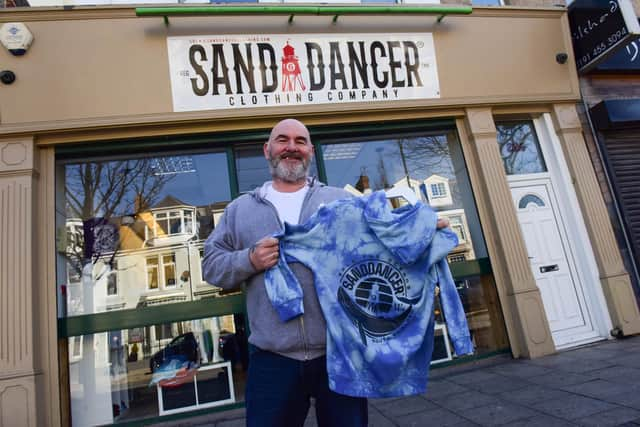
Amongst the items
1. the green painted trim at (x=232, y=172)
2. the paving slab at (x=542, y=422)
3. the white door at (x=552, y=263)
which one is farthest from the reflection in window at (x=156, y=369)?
the white door at (x=552, y=263)

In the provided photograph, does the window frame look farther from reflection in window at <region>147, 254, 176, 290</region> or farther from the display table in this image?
the display table

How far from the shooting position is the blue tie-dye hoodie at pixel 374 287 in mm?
1705

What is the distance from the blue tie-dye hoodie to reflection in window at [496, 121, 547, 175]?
15.6 ft

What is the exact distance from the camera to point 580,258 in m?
5.60

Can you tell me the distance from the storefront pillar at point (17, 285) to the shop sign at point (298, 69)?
1.99 meters

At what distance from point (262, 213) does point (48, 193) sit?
410 centimetres

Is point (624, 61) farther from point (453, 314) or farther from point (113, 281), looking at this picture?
point (113, 281)

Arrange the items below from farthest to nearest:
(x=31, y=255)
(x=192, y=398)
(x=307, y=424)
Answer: (x=192, y=398), (x=31, y=255), (x=307, y=424)

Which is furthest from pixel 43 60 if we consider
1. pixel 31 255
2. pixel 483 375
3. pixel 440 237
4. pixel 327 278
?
pixel 483 375

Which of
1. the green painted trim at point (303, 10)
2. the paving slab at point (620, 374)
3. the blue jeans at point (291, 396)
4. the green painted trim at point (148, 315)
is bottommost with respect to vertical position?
the paving slab at point (620, 374)

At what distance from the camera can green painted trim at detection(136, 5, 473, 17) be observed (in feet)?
15.5

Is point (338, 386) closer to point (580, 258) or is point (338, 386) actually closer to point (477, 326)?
point (477, 326)

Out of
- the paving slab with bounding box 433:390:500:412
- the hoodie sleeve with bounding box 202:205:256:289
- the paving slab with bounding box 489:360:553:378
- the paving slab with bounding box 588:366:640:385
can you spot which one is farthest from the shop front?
the hoodie sleeve with bounding box 202:205:256:289

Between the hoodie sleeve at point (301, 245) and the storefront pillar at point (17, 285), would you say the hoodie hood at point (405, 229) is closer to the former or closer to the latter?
the hoodie sleeve at point (301, 245)
